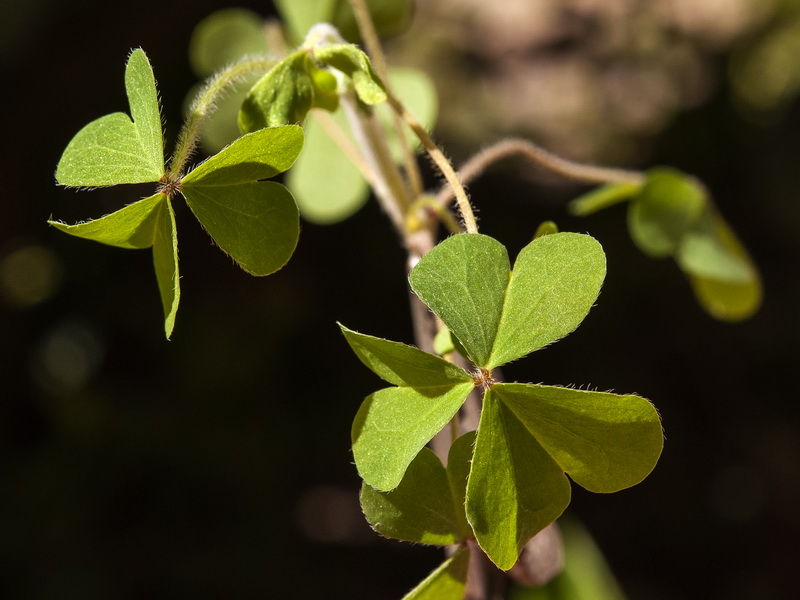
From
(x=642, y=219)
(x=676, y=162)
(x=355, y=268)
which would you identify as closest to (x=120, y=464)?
(x=355, y=268)

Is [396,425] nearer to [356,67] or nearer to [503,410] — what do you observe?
[503,410]

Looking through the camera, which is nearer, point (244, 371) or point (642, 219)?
point (642, 219)

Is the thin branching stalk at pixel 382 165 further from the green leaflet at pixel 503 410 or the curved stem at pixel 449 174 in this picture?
the green leaflet at pixel 503 410

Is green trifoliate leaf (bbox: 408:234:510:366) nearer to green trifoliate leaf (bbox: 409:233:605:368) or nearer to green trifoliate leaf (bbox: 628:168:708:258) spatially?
green trifoliate leaf (bbox: 409:233:605:368)

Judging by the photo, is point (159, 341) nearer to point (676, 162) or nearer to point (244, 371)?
point (244, 371)

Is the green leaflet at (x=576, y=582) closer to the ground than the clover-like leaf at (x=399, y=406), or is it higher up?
closer to the ground

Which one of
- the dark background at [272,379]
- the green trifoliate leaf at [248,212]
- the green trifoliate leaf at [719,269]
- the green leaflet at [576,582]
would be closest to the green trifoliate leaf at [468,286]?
the green trifoliate leaf at [248,212]

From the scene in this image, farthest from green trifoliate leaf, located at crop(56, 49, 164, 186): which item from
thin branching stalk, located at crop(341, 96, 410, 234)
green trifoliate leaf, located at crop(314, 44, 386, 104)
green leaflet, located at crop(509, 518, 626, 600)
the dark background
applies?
the dark background
